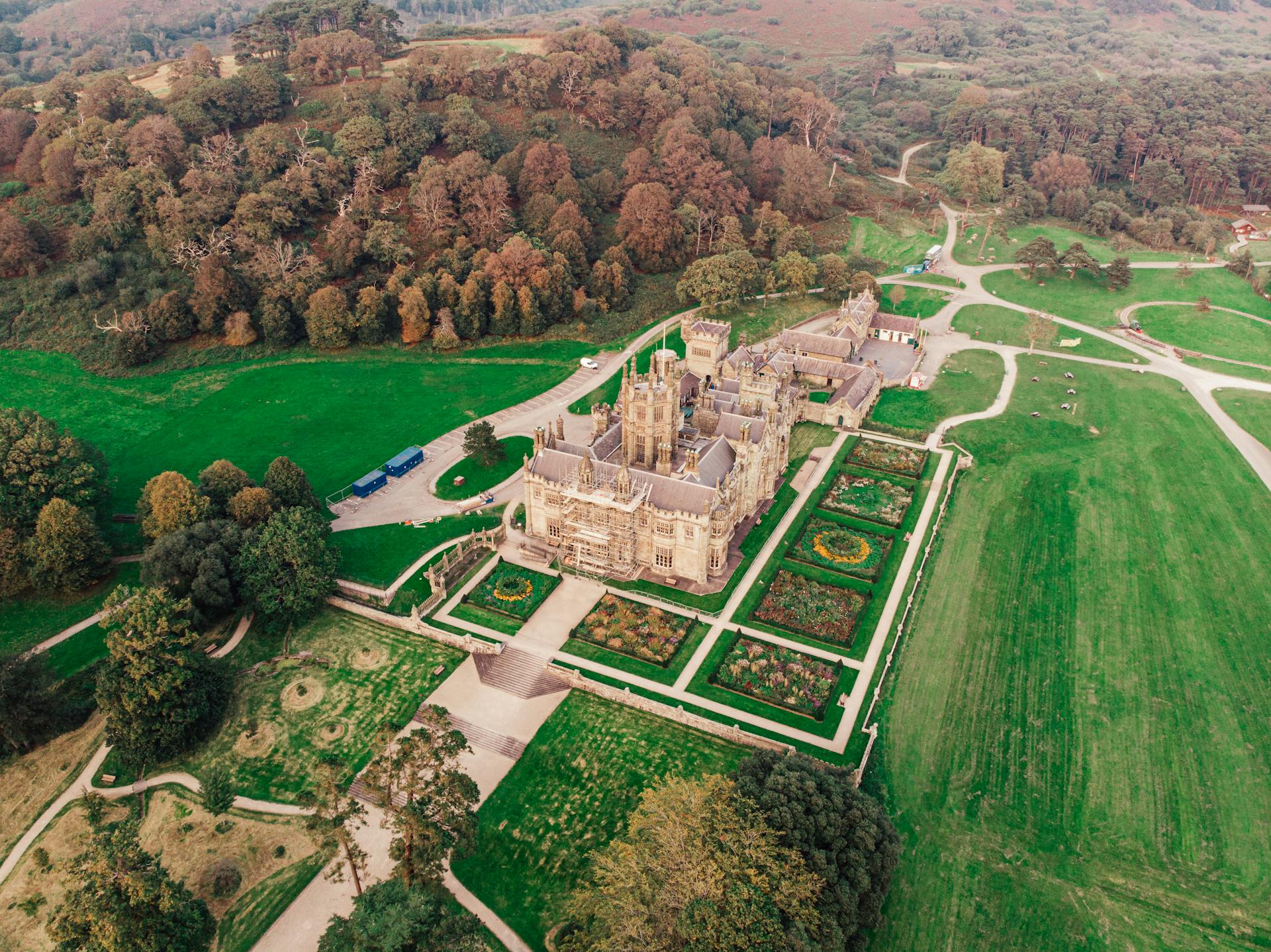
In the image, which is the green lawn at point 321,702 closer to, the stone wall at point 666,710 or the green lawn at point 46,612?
the stone wall at point 666,710

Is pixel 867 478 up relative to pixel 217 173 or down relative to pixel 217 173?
down

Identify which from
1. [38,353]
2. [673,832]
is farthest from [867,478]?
[38,353]

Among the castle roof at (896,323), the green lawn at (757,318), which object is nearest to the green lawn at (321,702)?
the green lawn at (757,318)

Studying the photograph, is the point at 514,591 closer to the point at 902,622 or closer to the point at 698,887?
the point at 902,622

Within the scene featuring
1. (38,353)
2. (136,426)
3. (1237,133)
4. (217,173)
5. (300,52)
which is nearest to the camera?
(136,426)

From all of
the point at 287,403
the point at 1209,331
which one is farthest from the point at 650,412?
the point at 1209,331

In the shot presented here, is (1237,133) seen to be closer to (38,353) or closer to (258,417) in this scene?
(258,417)

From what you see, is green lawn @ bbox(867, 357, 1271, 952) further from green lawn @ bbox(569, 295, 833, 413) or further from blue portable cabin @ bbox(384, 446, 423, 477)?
blue portable cabin @ bbox(384, 446, 423, 477)

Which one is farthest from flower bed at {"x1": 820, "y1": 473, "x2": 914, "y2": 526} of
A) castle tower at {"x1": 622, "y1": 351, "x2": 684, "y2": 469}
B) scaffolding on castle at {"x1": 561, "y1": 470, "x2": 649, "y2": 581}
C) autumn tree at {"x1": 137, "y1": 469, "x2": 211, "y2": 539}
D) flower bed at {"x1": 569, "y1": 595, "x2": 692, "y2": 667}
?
autumn tree at {"x1": 137, "y1": 469, "x2": 211, "y2": 539}
